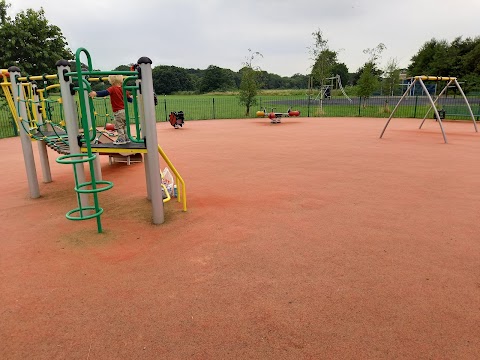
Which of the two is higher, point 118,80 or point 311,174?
point 118,80

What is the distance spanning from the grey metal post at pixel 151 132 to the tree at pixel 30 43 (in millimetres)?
16095

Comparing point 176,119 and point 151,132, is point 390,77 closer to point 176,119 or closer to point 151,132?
point 176,119

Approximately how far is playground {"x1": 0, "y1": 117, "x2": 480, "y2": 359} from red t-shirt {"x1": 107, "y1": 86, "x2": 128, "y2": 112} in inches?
56.9

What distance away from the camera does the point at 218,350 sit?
89.0 inches

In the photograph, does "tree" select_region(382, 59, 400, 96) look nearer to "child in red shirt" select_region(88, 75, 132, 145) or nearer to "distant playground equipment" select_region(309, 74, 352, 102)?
"distant playground equipment" select_region(309, 74, 352, 102)

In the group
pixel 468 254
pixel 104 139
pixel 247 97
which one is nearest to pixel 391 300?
pixel 468 254

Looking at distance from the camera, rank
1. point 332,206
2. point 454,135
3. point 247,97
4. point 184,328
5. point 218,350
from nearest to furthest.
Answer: point 218,350 < point 184,328 < point 332,206 < point 454,135 < point 247,97

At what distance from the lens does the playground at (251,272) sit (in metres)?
2.34

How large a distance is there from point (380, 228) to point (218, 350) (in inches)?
108

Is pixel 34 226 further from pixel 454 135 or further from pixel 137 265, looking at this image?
pixel 454 135

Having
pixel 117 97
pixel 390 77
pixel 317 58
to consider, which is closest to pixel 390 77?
pixel 390 77

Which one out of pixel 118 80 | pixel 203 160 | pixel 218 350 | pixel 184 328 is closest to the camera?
pixel 218 350

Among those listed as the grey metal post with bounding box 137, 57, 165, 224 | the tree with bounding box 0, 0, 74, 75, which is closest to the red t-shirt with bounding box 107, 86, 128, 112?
the grey metal post with bounding box 137, 57, 165, 224

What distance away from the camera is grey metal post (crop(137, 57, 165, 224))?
4.03 m
